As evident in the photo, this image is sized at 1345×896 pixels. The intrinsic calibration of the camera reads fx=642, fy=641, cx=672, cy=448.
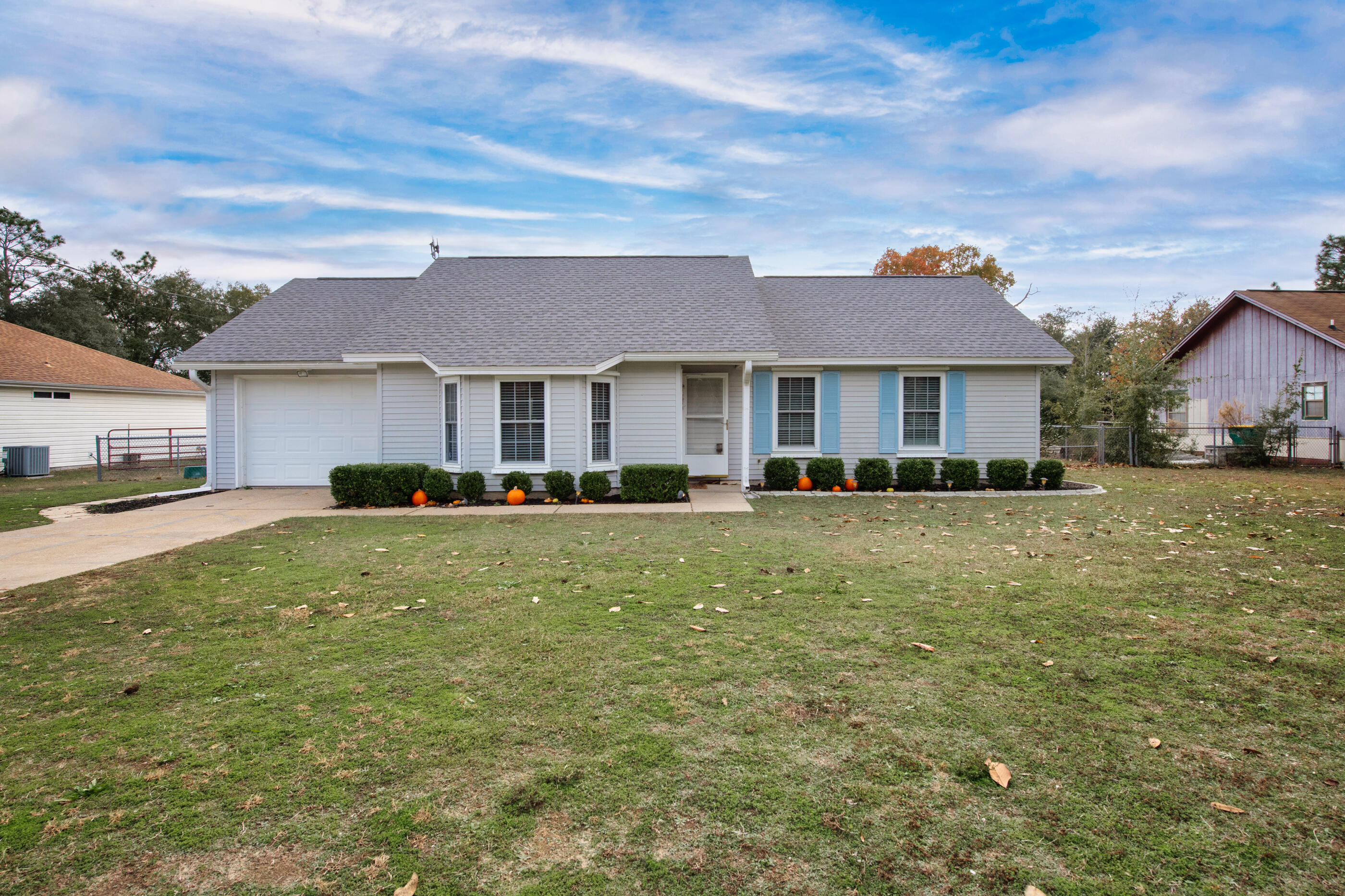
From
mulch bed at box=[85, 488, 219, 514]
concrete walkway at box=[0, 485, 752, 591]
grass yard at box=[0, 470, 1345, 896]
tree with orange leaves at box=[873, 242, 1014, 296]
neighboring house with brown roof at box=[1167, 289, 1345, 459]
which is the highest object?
tree with orange leaves at box=[873, 242, 1014, 296]

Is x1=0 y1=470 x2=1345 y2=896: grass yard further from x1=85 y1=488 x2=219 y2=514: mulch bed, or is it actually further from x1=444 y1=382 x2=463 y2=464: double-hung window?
x1=85 y1=488 x2=219 y2=514: mulch bed

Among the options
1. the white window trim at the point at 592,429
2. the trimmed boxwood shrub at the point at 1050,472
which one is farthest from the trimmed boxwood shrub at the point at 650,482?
the trimmed boxwood shrub at the point at 1050,472

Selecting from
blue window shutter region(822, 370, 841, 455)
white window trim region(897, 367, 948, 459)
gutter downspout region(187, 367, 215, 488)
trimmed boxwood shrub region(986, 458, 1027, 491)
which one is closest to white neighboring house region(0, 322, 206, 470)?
gutter downspout region(187, 367, 215, 488)

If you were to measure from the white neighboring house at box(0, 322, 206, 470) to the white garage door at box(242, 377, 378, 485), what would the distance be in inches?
433

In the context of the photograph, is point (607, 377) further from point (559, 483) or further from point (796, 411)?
point (796, 411)

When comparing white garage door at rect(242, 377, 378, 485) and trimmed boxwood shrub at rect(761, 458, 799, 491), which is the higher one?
white garage door at rect(242, 377, 378, 485)

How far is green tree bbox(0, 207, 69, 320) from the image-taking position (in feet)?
107

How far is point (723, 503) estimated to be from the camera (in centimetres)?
1129

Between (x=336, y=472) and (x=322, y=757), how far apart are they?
386 inches

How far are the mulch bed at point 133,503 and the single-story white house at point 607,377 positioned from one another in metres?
1.12

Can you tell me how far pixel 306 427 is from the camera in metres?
14.1

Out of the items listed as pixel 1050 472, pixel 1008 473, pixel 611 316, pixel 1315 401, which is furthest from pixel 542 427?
pixel 1315 401

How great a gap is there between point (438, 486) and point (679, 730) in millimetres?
9798

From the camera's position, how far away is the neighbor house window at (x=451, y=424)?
1254 centimetres
